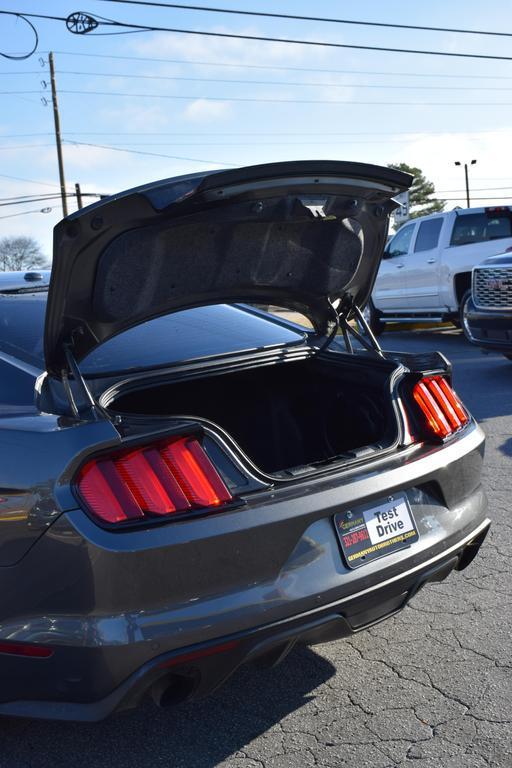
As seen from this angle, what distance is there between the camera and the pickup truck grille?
910 centimetres

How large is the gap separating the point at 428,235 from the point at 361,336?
1065 cm

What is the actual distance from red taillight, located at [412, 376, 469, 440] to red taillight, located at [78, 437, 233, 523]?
1030 millimetres

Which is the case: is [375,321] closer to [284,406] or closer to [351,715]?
[284,406]

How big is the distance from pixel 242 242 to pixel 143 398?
88 centimetres

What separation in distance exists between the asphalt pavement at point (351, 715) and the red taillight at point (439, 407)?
2.75 ft

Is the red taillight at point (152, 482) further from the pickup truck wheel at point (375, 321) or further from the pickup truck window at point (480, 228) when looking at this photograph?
the pickup truck wheel at point (375, 321)

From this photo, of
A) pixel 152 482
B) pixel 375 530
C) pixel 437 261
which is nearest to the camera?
pixel 152 482

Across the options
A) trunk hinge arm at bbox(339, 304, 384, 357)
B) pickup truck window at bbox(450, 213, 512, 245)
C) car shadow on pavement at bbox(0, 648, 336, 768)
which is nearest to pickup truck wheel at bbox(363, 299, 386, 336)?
pickup truck window at bbox(450, 213, 512, 245)

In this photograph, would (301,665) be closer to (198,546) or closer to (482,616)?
(482,616)

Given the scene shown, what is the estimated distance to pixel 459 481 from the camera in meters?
3.23

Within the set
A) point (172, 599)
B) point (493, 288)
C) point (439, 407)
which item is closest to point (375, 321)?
point (493, 288)

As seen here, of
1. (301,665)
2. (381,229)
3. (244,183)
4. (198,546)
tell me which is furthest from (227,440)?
(381,229)

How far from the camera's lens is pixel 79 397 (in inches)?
118

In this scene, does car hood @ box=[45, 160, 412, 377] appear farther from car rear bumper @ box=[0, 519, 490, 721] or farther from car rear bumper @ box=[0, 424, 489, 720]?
car rear bumper @ box=[0, 519, 490, 721]
